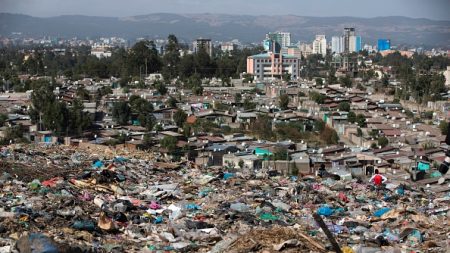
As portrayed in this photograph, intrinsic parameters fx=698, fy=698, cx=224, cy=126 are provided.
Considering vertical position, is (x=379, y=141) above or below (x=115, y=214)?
below

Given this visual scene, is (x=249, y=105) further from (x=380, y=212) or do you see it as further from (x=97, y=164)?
(x=380, y=212)

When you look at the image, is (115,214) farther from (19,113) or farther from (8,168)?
(19,113)

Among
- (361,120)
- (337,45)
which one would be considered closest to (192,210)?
(361,120)

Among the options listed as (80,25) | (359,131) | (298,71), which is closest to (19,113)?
(359,131)

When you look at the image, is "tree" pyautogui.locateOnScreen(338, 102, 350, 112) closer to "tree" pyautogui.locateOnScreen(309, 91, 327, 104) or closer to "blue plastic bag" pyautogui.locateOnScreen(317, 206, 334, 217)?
"tree" pyautogui.locateOnScreen(309, 91, 327, 104)

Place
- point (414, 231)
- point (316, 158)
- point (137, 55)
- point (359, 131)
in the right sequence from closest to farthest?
point (414, 231) < point (316, 158) < point (359, 131) < point (137, 55)

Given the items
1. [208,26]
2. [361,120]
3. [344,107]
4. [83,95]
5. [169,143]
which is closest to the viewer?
[169,143]
